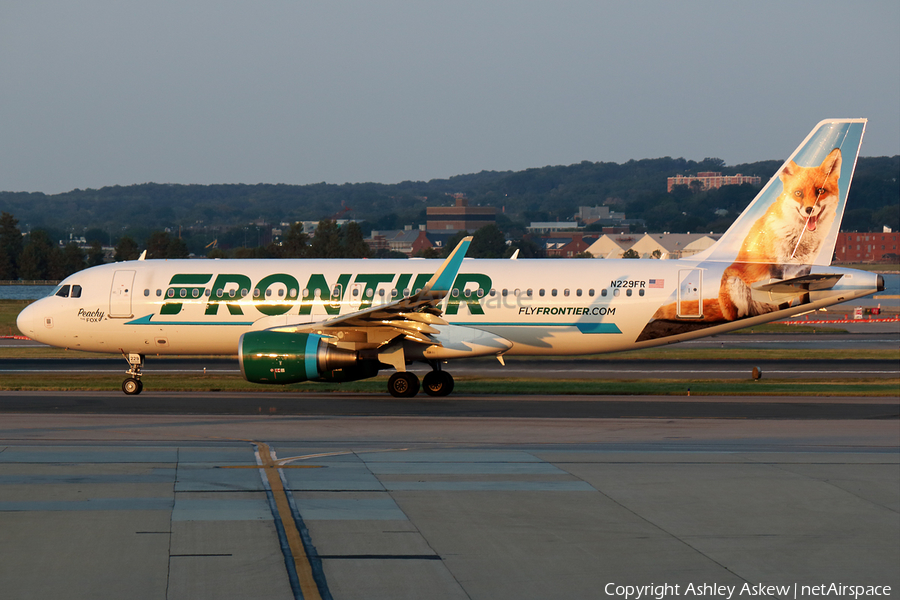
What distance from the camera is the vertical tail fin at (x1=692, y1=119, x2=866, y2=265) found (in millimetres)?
26891

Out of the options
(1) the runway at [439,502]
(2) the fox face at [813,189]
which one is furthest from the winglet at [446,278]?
(2) the fox face at [813,189]

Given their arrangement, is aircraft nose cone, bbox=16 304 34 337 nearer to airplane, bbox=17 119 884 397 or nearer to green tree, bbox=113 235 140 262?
airplane, bbox=17 119 884 397

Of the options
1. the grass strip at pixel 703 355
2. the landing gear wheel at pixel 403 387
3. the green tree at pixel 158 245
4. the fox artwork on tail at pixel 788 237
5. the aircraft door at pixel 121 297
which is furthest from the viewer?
the green tree at pixel 158 245

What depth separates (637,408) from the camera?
78.2 feet

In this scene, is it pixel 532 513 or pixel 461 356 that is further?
pixel 461 356

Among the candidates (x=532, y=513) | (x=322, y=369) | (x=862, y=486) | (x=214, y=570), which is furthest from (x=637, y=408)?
(x=214, y=570)

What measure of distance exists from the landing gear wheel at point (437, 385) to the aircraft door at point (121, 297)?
9.43 metres

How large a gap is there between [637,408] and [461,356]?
221 inches

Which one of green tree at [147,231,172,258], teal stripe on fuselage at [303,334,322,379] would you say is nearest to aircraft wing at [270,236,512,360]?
teal stripe on fuselage at [303,334,322,379]

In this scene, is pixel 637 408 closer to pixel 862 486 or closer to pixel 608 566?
pixel 862 486

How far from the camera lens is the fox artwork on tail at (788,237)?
26656mm

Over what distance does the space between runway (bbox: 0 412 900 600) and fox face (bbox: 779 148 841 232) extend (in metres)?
9.27

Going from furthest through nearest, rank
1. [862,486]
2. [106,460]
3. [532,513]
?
1. [106,460]
2. [862,486]
3. [532,513]

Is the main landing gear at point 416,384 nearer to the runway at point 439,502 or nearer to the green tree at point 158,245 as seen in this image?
the runway at point 439,502
